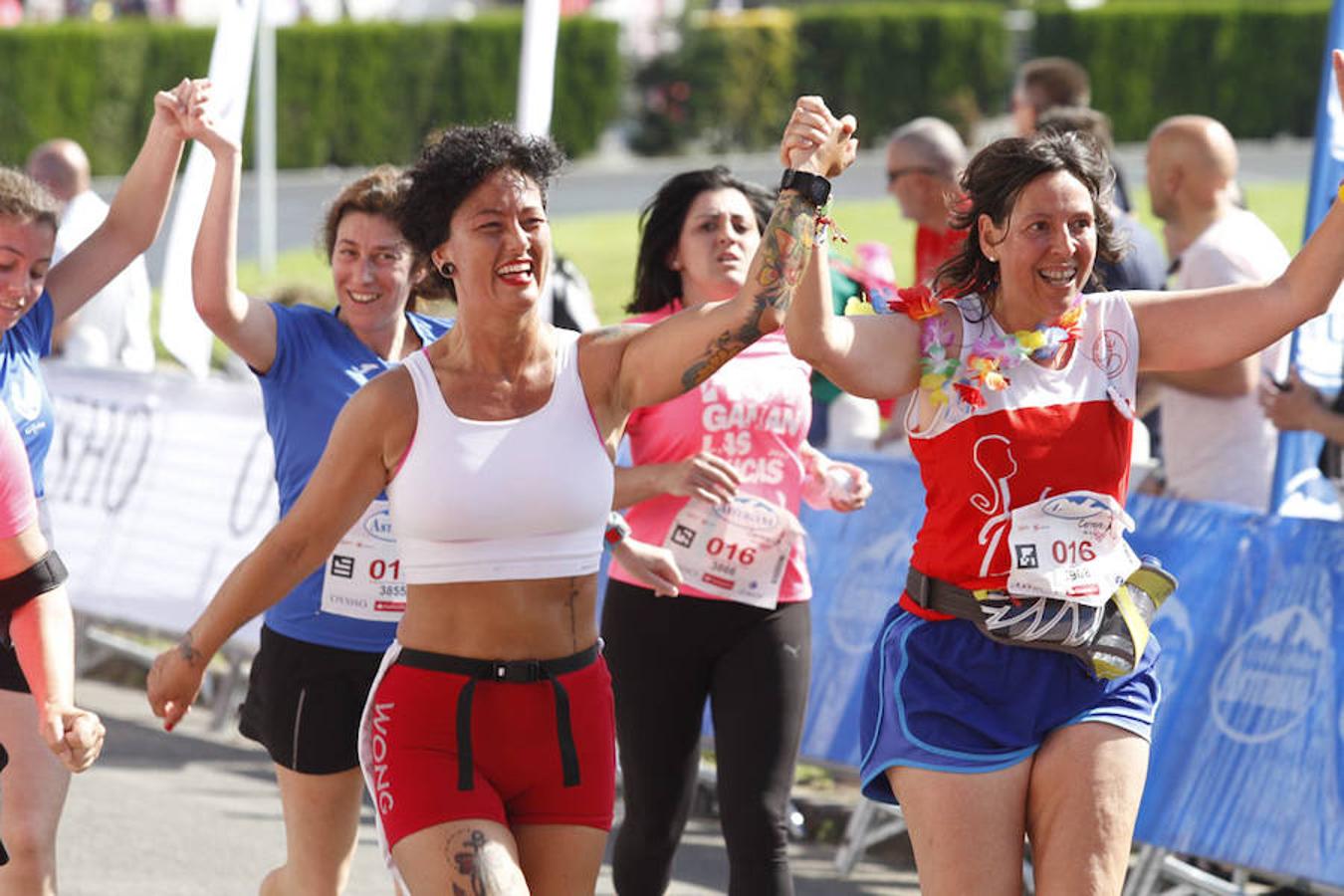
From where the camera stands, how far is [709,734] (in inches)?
308

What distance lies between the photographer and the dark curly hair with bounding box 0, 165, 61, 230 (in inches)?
199

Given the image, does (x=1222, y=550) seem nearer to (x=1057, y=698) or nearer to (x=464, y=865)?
(x=1057, y=698)

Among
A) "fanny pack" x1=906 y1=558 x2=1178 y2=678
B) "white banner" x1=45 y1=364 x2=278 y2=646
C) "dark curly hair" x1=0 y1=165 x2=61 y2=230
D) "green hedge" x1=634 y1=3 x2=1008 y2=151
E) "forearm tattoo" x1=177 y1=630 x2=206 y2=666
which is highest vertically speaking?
"green hedge" x1=634 y1=3 x2=1008 y2=151

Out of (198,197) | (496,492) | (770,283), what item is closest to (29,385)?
(496,492)

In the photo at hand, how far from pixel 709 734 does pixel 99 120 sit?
85.1ft

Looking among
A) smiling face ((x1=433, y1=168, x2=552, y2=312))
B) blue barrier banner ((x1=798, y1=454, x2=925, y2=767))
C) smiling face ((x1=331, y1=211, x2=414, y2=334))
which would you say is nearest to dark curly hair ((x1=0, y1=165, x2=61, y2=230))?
smiling face ((x1=331, y1=211, x2=414, y2=334))

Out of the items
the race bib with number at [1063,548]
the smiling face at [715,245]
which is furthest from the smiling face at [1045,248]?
the smiling face at [715,245]

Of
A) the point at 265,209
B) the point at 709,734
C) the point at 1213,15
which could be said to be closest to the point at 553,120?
the point at 1213,15

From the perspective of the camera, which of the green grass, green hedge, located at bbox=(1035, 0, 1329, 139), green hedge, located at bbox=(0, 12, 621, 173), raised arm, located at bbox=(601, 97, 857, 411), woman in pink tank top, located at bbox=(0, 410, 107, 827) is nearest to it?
raised arm, located at bbox=(601, 97, 857, 411)

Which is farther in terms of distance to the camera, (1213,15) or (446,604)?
(1213,15)

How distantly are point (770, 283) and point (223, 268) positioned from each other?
1.64 m

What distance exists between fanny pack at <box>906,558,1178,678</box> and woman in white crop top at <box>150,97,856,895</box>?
2.33 ft

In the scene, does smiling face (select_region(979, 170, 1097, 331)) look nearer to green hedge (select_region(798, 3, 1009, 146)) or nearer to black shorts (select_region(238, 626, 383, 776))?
black shorts (select_region(238, 626, 383, 776))

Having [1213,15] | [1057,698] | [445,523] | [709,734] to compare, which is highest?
[1213,15]
